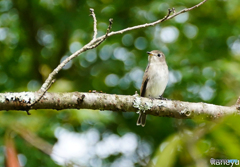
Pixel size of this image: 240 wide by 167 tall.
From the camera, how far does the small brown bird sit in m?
6.12

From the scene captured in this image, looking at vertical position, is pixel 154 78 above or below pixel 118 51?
below

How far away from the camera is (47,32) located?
796 centimetres

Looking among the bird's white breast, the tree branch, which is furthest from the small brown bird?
the tree branch

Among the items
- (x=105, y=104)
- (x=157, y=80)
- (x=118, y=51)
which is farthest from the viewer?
(x=118, y=51)

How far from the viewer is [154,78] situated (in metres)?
6.20

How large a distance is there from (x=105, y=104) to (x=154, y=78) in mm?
3203

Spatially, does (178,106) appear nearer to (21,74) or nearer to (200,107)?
(200,107)

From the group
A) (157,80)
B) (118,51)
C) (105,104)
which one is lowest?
(105,104)

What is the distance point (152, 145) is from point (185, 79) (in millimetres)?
1595

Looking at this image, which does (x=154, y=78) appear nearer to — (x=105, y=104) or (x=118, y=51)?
(x=118, y=51)

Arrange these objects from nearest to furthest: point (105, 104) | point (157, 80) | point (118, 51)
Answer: point (105, 104) < point (157, 80) < point (118, 51)

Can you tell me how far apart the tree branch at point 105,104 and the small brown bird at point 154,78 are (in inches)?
99.7

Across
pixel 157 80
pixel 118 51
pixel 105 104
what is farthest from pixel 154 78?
pixel 105 104

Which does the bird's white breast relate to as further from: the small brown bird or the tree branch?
the tree branch
